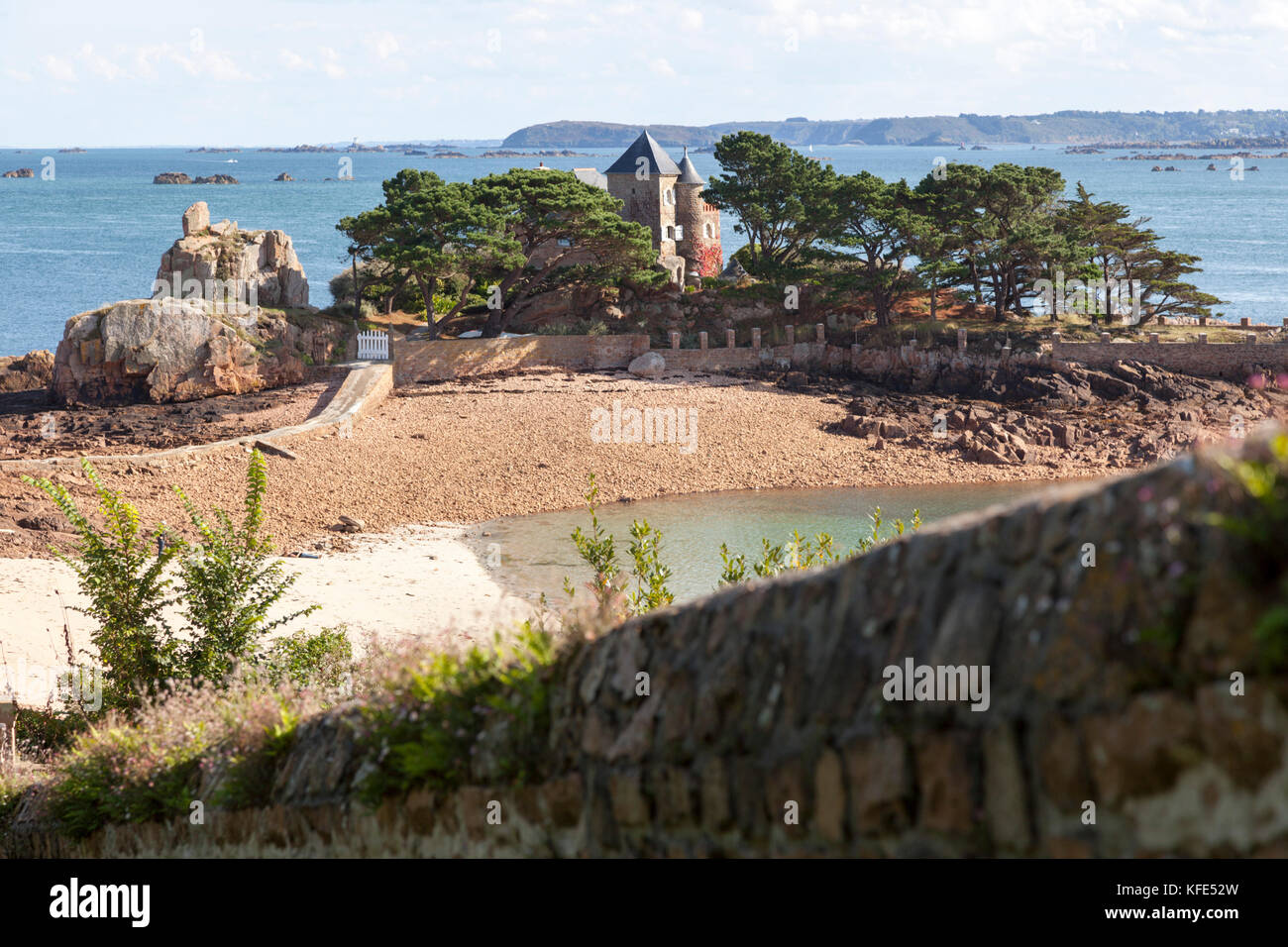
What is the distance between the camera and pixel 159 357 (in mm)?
36875

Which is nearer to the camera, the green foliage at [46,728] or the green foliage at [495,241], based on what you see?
the green foliage at [46,728]

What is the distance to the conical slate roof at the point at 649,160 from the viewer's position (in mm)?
48906

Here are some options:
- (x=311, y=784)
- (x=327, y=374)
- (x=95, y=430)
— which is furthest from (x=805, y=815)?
(x=327, y=374)

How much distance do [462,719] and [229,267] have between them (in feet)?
126

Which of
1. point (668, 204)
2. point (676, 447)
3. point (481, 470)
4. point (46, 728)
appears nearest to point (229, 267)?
point (481, 470)

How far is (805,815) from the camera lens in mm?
4133

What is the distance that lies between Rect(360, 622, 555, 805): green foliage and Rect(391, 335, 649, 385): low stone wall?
115ft

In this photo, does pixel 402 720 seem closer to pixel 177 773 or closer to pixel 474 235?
pixel 177 773

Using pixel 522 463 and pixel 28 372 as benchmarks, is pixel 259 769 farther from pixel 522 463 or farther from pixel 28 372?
pixel 28 372

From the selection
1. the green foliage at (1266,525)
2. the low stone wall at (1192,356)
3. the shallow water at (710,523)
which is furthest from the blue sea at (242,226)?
the green foliage at (1266,525)

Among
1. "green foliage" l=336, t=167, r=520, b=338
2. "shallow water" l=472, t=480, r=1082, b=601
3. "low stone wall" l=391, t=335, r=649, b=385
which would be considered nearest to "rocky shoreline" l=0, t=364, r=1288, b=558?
"shallow water" l=472, t=480, r=1082, b=601

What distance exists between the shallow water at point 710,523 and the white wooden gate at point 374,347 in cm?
1375

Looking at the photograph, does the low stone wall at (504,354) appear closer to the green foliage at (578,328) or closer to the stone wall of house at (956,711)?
the green foliage at (578,328)

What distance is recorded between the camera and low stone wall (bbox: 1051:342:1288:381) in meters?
40.2
